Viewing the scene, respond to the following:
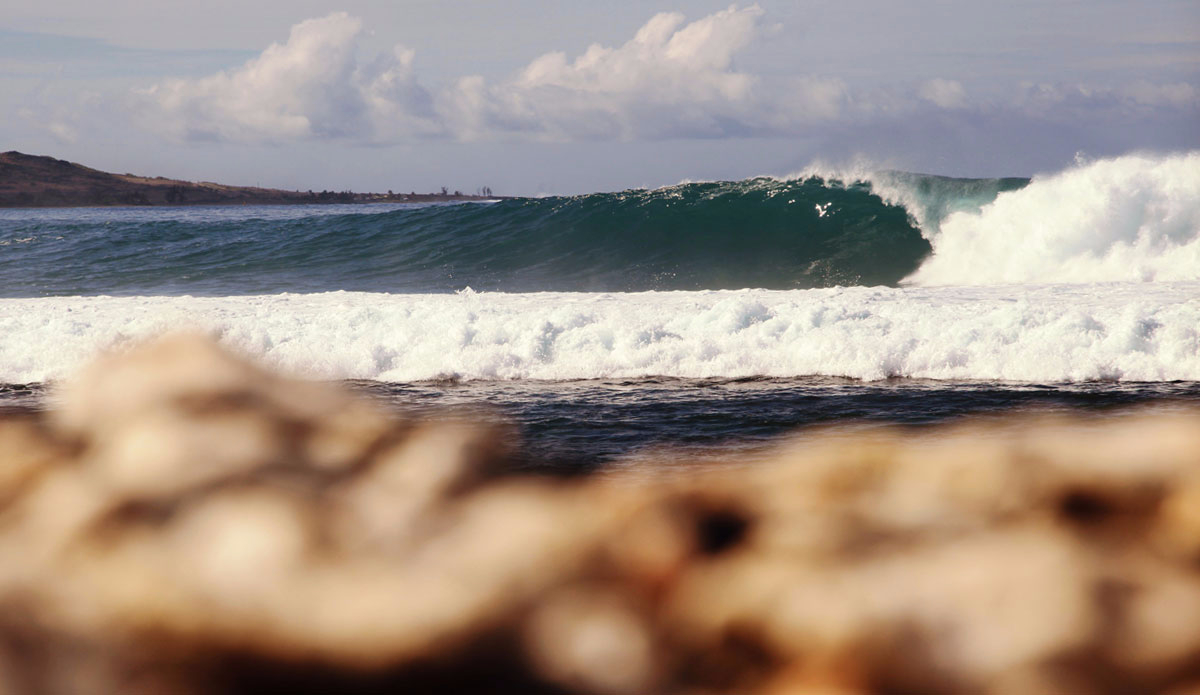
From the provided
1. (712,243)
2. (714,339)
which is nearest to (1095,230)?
(712,243)

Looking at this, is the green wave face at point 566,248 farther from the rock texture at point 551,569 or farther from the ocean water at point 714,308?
the rock texture at point 551,569

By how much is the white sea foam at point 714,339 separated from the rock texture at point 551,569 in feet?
15.9

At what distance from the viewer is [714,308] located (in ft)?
22.6

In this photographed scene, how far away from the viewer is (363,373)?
6160 millimetres

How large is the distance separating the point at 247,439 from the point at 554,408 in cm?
382

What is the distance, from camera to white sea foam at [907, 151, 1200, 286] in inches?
466

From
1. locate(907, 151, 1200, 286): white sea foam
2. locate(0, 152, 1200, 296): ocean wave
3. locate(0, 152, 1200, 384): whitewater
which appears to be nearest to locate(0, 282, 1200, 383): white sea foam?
locate(0, 152, 1200, 384): whitewater

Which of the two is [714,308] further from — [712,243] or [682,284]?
[712,243]

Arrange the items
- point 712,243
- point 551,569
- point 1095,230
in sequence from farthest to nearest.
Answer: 1. point 712,243
2. point 1095,230
3. point 551,569

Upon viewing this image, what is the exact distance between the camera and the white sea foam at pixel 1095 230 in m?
11.8

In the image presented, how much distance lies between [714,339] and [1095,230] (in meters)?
8.52

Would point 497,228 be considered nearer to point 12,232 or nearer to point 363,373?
point 363,373

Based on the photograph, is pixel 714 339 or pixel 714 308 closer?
pixel 714 339

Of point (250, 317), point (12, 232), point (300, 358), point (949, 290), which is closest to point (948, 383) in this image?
point (949, 290)
